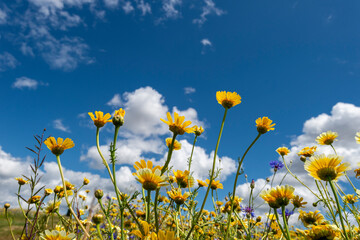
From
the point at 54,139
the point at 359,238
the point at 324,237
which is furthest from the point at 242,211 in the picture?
the point at 54,139

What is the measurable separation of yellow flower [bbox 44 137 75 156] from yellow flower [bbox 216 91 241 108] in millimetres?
1048

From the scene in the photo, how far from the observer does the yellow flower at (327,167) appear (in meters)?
1.24

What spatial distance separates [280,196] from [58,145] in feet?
4.41

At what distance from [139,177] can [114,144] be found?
28 cm

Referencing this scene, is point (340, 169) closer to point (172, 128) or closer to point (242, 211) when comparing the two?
point (172, 128)

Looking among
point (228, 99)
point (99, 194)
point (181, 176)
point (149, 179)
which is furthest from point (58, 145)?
point (228, 99)

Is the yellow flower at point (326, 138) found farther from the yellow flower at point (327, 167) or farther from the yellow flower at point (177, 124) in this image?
the yellow flower at point (177, 124)

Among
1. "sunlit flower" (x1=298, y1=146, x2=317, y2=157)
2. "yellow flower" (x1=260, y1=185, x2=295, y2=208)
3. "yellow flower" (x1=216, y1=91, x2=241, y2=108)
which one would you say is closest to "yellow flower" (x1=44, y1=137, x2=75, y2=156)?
"yellow flower" (x1=216, y1=91, x2=241, y2=108)

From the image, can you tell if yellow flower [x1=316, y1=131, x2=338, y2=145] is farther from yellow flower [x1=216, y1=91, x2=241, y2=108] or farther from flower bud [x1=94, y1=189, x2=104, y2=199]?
flower bud [x1=94, y1=189, x2=104, y2=199]

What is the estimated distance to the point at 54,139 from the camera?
151cm

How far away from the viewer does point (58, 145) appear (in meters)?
1.51

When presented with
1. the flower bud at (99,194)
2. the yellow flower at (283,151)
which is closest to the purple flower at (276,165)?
the yellow flower at (283,151)

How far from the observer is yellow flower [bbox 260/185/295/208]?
1.27 meters

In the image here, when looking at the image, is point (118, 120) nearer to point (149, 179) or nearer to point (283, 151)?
point (149, 179)
